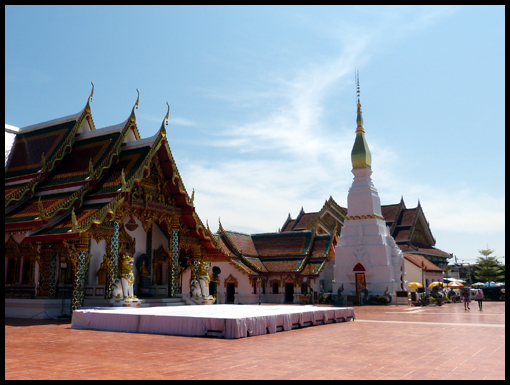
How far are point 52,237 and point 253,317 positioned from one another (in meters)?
7.12

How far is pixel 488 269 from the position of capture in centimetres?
5097

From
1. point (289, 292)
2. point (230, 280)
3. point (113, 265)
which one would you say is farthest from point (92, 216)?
point (289, 292)

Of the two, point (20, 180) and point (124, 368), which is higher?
point (20, 180)

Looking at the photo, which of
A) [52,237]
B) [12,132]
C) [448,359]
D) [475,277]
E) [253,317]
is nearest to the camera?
[448,359]

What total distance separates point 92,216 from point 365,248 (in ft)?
73.8

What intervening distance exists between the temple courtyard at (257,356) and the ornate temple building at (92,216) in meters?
4.11

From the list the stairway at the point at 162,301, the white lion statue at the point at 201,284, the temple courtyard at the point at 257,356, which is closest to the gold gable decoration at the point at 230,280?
the white lion statue at the point at 201,284

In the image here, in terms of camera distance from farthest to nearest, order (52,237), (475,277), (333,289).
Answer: (475,277) < (333,289) < (52,237)

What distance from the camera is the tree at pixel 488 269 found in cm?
5059

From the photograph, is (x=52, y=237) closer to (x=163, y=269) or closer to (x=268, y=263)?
(x=163, y=269)

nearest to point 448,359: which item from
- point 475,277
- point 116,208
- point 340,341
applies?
point 340,341

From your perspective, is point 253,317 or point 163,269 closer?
point 253,317

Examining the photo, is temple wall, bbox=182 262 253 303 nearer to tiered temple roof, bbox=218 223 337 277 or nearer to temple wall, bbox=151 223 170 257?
tiered temple roof, bbox=218 223 337 277

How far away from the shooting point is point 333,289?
109ft
